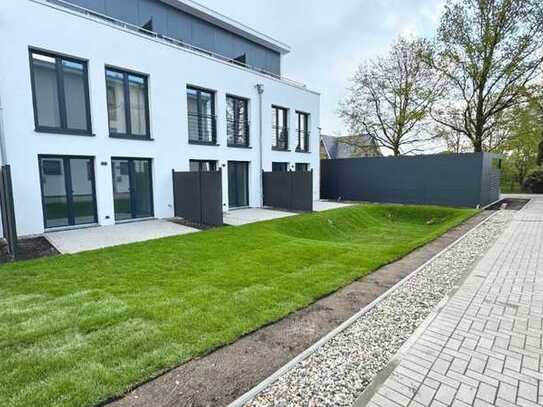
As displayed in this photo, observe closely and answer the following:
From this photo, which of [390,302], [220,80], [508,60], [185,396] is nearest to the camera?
[185,396]

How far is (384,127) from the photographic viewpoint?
70.0ft

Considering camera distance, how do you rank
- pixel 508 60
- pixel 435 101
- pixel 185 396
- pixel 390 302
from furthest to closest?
pixel 435 101 → pixel 508 60 → pixel 390 302 → pixel 185 396

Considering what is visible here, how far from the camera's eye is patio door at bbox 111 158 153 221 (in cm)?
954

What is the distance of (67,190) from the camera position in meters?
8.48

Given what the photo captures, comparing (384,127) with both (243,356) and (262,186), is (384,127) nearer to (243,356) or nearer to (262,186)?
(262,186)

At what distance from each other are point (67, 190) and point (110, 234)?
2.00m

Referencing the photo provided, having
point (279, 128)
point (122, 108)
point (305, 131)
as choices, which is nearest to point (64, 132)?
point (122, 108)

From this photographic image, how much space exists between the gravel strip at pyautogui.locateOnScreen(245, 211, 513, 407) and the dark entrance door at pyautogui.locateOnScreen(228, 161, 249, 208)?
9.18 metres

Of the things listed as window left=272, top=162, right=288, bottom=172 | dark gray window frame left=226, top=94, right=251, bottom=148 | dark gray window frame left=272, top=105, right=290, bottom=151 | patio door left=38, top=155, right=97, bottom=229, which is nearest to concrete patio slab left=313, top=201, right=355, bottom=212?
window left=272, top=162, right=288, bottom=172

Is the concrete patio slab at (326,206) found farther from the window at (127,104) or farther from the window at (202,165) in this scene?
the window at (127,104)

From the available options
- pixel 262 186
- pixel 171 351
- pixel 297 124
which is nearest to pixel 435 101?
pixel 297 124

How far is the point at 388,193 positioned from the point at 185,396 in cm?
1612

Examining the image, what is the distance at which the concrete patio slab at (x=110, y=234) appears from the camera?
673 cm

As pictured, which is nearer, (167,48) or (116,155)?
(116,155)
